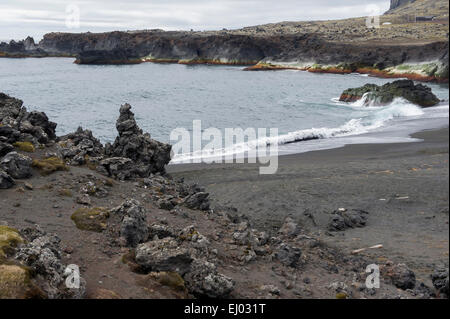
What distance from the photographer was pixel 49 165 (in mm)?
10484

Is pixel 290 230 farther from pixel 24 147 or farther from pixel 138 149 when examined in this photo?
pixel 24 147

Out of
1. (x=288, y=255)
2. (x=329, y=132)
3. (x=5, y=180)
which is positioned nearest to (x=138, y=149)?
(x=5, y=180)

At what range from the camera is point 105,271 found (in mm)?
6230

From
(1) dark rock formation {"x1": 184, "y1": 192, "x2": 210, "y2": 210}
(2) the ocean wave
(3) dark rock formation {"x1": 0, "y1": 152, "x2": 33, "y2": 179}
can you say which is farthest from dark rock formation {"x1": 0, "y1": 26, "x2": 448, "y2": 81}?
(3) dark rock formation {"x1": 0, "y1": 152, "x2": 33, "y2": 179}

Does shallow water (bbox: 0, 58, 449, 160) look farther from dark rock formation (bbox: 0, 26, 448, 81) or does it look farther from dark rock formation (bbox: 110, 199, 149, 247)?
dark rock formation (bbox: 0, 26, 448, 81)

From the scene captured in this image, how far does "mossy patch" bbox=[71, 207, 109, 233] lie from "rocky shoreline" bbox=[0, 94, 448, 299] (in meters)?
0.03

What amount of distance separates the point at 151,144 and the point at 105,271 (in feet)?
23.7

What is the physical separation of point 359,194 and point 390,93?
99.8 feet

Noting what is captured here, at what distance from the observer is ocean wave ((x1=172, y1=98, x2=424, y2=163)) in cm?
2145

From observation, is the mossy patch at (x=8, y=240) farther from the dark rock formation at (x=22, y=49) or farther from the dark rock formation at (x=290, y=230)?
the dark rock formation at (x=22, y=49)

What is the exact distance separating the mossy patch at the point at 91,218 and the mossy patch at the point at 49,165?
7.83ft

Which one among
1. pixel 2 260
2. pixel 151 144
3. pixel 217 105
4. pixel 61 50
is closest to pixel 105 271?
pixel 2 260

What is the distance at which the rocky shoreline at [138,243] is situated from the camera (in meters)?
5.80

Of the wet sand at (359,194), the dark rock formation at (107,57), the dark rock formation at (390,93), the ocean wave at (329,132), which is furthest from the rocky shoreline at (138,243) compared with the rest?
the dark rock formation at (107,57)
